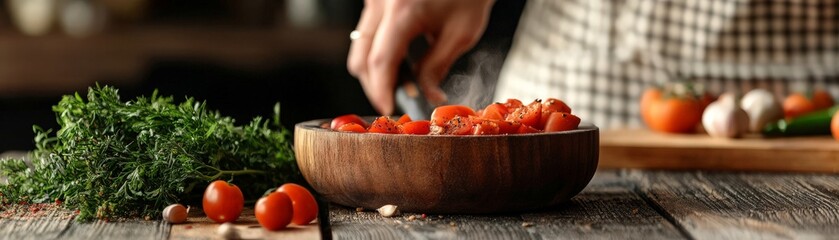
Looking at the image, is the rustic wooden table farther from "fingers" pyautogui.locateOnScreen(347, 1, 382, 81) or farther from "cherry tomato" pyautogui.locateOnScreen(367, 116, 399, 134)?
"fingers" pyautogui.locateOnScreen(347, 1, 382, 81)

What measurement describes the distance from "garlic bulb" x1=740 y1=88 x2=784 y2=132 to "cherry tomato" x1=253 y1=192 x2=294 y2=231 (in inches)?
52.5

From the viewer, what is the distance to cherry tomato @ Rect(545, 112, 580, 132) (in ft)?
4.29

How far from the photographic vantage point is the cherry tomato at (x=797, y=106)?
229 centimetres

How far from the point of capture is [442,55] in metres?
1.81

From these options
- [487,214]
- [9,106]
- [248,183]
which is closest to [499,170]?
[487,214]

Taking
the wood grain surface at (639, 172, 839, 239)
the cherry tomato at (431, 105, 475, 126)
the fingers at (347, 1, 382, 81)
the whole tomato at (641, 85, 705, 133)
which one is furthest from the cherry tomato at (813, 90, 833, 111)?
the cherry tomato at (431, 105, 475, 126)

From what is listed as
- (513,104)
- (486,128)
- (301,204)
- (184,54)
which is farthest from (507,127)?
(184,54)

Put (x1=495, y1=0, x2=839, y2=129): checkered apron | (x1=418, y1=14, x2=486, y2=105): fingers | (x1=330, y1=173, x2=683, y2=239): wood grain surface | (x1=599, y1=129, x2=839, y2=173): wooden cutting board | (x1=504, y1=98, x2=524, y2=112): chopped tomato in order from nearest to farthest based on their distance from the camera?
1. (x1=330, y1=173, x2=683, y2=239): wood grain surface
2. (x1=504, y1=98, x2=524, y2=112): chopped tomato
3. (x1=418, y1=14, x2=486, y2=105): fingers
4. (x1=599, y1=129, x2=839, y2=173): wooden cutting board
5. (x1=495, y1=0, x2=839, y2=129): checkered apron

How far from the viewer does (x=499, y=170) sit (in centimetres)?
123

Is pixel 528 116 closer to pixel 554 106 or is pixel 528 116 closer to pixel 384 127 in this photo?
pixel 554 106

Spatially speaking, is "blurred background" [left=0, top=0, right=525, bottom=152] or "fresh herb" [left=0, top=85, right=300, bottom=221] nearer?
"fresh herb" [left=0, top=85, right=300, bottom=221]

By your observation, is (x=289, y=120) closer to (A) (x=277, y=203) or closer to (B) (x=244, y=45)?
(B) (x=244, y=45)

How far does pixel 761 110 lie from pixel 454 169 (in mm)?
1239

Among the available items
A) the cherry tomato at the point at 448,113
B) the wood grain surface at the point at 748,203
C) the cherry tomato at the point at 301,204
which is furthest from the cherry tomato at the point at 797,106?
the cherry tomato at the point at 301,204
